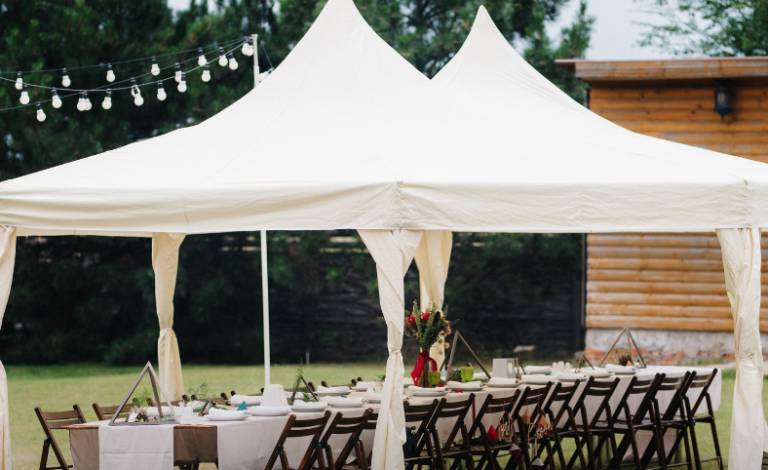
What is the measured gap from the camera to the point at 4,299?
6.02m

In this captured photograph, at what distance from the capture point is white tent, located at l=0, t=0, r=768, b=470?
558cm

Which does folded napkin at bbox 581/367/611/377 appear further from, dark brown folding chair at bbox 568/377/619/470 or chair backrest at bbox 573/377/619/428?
chair backrest at bbox 573/377/619/428

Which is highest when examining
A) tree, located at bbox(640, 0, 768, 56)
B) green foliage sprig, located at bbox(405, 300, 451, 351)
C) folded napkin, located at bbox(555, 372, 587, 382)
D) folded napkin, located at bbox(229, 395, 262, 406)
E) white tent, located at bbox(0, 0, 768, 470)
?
tree, located at bbox(640, 0, 768, 56)

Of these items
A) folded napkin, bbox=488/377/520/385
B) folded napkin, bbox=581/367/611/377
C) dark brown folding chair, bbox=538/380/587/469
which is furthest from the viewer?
folded napkin, bbox=581/367/611/377

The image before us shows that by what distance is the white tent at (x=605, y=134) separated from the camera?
235 inches

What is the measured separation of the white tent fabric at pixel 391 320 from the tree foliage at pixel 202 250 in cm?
979

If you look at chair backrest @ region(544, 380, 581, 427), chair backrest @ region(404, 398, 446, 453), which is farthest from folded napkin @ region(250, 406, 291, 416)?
chair backrest @ region(544, 380, 581, 427)

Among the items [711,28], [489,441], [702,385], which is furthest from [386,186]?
[711,28]

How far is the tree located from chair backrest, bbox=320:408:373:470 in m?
15.6

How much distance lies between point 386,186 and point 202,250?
11.5 metres

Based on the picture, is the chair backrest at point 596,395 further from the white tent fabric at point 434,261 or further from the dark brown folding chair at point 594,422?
the white tent fabric at point 434,261

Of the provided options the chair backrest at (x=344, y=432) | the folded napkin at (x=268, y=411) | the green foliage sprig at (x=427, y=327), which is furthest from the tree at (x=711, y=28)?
the folded napkin at (x=268, y=411)

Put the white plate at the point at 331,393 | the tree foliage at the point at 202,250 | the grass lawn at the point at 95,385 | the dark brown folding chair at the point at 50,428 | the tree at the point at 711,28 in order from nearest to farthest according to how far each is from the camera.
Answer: the dark brown folding chair at the point at 50,428 < the white plate at the point at 331,393 < the grass lawn at the point at 95,385 < the tree foliage at the point at 202,250 < the tree at the point at 711,28

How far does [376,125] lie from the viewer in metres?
6.47
